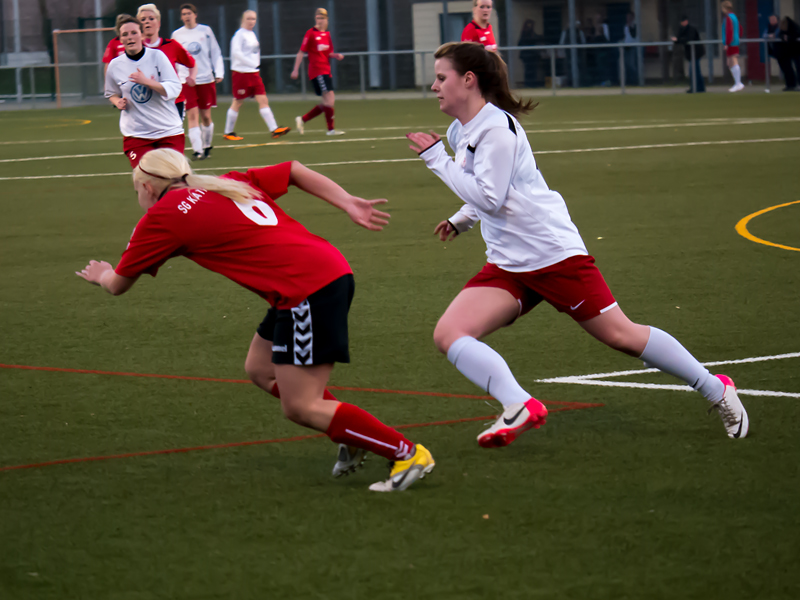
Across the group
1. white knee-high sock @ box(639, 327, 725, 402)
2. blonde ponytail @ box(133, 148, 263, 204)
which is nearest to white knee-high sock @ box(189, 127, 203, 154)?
blonde ponytail @ box(133, 148, 263, 204)

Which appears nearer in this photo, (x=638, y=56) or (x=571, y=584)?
(x=571, y=584)

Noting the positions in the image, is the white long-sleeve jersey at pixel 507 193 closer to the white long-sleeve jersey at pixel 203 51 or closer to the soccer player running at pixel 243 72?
the white long-sleeve jersey at pixel 203 51

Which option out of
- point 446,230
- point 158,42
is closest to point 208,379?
point 446,230

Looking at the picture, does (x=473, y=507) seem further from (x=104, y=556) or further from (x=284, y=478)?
(x=104, y=556)

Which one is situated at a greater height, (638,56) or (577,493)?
(638,56)

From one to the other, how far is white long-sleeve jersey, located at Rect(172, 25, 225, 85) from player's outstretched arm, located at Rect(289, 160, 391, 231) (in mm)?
14272

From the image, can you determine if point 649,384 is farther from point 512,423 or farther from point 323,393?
point 323,393

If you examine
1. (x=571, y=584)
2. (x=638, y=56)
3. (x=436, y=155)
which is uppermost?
(x=638, y=56)

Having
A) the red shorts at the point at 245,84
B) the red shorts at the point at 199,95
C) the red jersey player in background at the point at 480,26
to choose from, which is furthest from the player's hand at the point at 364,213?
the red shorts at the point at 245,84

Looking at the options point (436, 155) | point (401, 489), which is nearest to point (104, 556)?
point (401, 489)

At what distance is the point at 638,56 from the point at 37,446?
3078 cm

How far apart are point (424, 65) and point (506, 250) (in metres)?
30.4

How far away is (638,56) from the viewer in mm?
33344

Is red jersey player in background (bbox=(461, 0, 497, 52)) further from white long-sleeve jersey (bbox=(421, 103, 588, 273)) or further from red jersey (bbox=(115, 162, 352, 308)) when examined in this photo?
red jersey (bbox=(115, 162, 352, 308))
